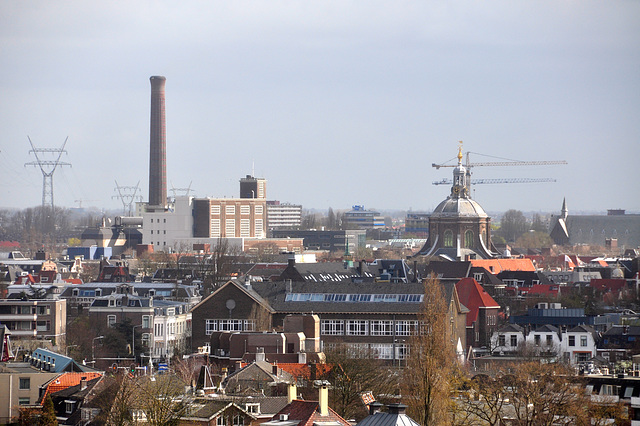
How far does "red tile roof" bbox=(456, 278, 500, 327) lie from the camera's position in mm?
102688

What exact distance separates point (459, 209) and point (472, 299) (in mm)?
86636

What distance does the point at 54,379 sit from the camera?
67.8m

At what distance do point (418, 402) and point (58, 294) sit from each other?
60732 mm

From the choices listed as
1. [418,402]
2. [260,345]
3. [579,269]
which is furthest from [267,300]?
[579,269]

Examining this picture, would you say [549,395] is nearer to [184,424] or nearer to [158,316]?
[184,424]

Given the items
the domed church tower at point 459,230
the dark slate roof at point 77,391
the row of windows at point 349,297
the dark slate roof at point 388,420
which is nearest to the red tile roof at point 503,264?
the domed church tower at point 459,230

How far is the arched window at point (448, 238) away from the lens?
188 meters

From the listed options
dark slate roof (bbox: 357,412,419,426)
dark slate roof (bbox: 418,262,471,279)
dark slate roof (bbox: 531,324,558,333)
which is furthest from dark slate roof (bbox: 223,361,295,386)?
dark slate roof (bbox: 418,262,471,279)

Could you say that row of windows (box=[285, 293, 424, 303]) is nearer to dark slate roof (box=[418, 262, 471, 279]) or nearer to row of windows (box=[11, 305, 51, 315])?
row of windows (box=[11, 305, 51, 315])

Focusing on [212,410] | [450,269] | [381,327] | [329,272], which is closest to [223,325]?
[381,327]

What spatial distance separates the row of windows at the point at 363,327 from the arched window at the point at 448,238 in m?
100

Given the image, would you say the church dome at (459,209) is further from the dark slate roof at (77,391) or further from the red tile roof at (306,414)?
the red tile roof at (306,414)

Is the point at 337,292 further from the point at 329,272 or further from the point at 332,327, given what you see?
the point at 329,272

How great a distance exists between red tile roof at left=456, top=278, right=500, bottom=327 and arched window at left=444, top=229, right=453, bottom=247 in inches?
3142
